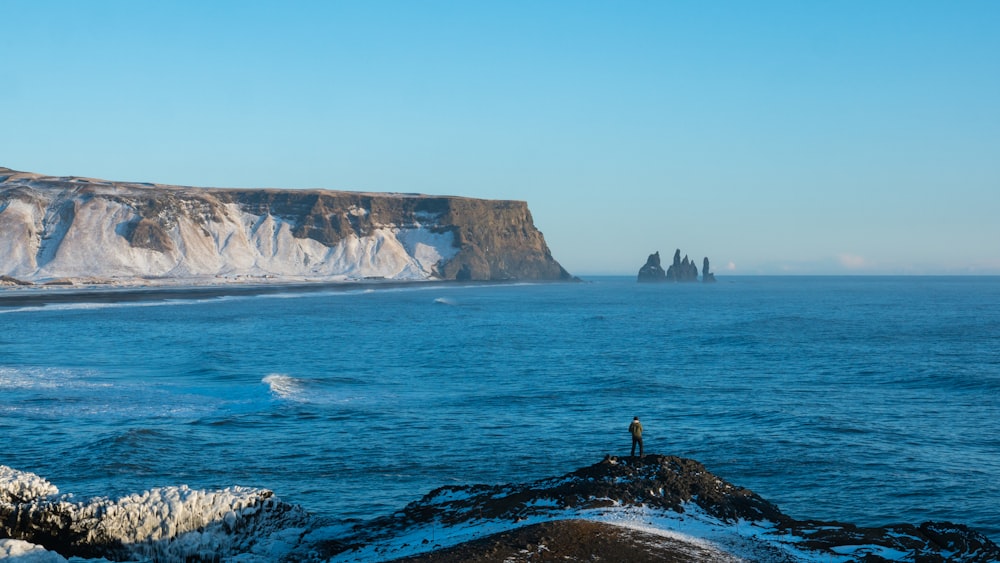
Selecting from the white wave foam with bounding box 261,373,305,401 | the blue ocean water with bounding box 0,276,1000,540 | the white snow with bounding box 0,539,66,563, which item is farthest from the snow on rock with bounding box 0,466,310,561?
the white wave foam with bounding box 261,373,305,401

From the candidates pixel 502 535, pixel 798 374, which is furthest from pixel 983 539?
pixel 798 374

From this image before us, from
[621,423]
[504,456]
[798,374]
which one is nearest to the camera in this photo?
[504,456]

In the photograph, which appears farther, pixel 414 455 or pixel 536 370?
pixel 536 370

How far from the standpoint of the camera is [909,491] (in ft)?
74.3

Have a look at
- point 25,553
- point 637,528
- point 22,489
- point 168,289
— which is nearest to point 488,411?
point 637,528

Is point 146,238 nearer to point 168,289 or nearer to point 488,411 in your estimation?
point 168,289

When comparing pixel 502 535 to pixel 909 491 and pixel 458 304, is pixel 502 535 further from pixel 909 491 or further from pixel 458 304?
pixel 458 304

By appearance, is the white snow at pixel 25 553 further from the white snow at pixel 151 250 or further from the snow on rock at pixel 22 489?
the white snow at pixel 151 250

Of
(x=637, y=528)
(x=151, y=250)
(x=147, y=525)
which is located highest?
(x=151, y=250)

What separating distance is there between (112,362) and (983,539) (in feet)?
135

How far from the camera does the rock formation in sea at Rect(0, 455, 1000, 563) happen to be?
609 inches

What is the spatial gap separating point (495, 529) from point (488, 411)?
674 inches

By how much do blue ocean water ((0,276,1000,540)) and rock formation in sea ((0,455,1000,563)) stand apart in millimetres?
1560

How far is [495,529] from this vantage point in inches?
639
